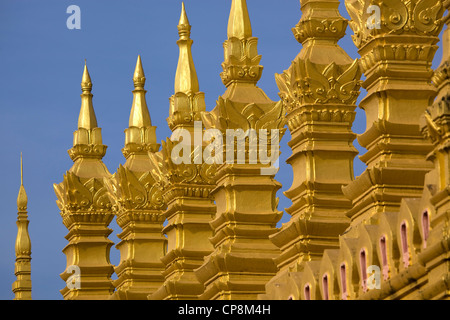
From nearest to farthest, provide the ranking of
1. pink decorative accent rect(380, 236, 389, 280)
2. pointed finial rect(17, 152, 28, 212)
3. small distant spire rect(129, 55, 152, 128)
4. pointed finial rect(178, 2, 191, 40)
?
pink decorative accent rect(380, 236, 389, 280), pointed finial rect(178, 2, 191, 40), small distant spire rect(129, 55, 152, 128), pointed finial rect(17, 152, 28, 212)

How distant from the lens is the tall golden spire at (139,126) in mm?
51000

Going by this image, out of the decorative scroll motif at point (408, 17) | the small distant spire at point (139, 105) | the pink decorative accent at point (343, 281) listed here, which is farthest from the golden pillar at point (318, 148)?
the small distant spire at point (139, 105)

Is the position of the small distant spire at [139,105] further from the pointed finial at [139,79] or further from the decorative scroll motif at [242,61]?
the decorative scroll motif at [242,61]

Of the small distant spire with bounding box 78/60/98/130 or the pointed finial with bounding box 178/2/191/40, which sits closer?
the pointed finial with bounding box 178/2/191/40

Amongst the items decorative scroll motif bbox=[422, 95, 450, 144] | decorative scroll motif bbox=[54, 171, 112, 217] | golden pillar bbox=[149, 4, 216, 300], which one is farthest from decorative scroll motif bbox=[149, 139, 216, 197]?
decorative scroll motif bbox=[422, 95, 450, 144]

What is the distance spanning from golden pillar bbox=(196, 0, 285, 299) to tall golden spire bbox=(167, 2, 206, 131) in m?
4.93

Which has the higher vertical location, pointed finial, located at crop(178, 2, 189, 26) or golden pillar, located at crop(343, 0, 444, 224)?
pointed finial, located at crop(178, 2, 189, 26)

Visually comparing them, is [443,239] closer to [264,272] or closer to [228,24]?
[264,272]

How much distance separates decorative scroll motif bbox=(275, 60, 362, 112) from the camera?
36781 millimetres

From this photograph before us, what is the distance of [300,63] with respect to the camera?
121 feet

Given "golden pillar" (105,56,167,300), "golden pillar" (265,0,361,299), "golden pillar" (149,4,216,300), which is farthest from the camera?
"golden pillar" (105,56,167,300)

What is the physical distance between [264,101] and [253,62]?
57.1 inches

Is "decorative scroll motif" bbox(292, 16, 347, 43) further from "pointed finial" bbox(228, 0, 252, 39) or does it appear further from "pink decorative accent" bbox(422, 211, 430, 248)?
"pink decorative accent" bbox(422, 211, 430, 248)

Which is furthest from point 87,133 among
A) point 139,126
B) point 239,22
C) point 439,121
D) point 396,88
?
point 439,121
